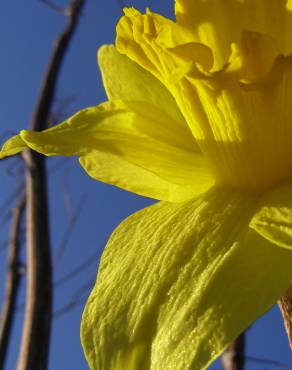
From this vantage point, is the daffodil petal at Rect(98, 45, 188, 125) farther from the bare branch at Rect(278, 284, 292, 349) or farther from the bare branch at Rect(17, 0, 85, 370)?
the bare branch at Rect(17, 0, 85, 370)

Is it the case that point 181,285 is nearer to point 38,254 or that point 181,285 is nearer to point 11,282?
point 38,254

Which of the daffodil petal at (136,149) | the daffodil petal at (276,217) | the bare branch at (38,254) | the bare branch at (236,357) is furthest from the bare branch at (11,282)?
the daffodil petal at (276,217)

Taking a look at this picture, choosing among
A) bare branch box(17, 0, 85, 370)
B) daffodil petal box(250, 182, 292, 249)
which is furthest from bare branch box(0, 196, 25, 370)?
daffodil petal box(250, 182, 292, 249)

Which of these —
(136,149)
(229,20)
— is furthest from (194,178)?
(229,20)

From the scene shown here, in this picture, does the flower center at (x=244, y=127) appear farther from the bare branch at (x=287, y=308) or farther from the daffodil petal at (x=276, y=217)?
the bare branch at (x=287, y=308)

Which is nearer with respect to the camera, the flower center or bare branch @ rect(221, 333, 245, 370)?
the flower center
